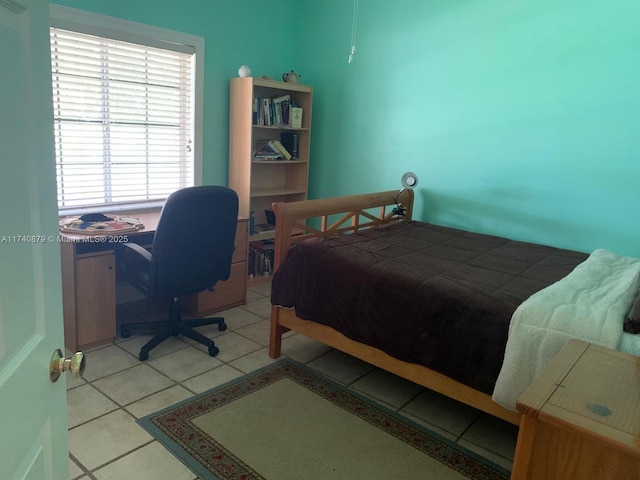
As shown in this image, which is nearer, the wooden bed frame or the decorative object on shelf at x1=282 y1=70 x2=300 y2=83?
the wooden bed frame

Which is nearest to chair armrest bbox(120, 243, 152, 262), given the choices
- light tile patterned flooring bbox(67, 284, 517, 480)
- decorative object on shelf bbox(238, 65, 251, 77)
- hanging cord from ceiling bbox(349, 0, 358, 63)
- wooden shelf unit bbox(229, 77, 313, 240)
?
light tile patterned flooring bbox(67, 284, 517, 480)

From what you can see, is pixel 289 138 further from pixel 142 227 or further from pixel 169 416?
pixel 169 416

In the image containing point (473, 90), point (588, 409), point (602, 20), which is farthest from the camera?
point (473, 90)

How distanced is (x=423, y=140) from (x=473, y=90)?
506 mm

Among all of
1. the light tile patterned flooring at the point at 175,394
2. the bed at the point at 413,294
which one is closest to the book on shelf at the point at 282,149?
the bed at the point at 413,294

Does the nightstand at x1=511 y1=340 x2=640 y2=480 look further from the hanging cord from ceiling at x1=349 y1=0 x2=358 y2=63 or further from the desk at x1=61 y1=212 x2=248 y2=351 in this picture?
the hanging cord from ceiling at x1=349 y1=0 x2=358 y2=63

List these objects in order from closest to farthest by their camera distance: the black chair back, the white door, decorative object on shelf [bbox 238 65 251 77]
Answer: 1. the white door
2. the black chair back
3. decorative object on shelf [bbox 238 65 251 77]

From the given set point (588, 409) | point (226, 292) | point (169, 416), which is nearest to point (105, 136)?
point (226, 292)

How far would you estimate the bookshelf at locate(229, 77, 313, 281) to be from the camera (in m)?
3.74

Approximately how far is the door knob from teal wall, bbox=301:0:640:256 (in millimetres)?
3038

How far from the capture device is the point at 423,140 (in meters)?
3.67

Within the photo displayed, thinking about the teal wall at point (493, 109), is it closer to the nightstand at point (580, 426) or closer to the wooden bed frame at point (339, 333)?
the wooden bed frame at point (339, 333)

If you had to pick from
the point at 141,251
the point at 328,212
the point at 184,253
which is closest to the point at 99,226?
the point at 141,251

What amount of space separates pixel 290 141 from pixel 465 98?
5.00 feet
